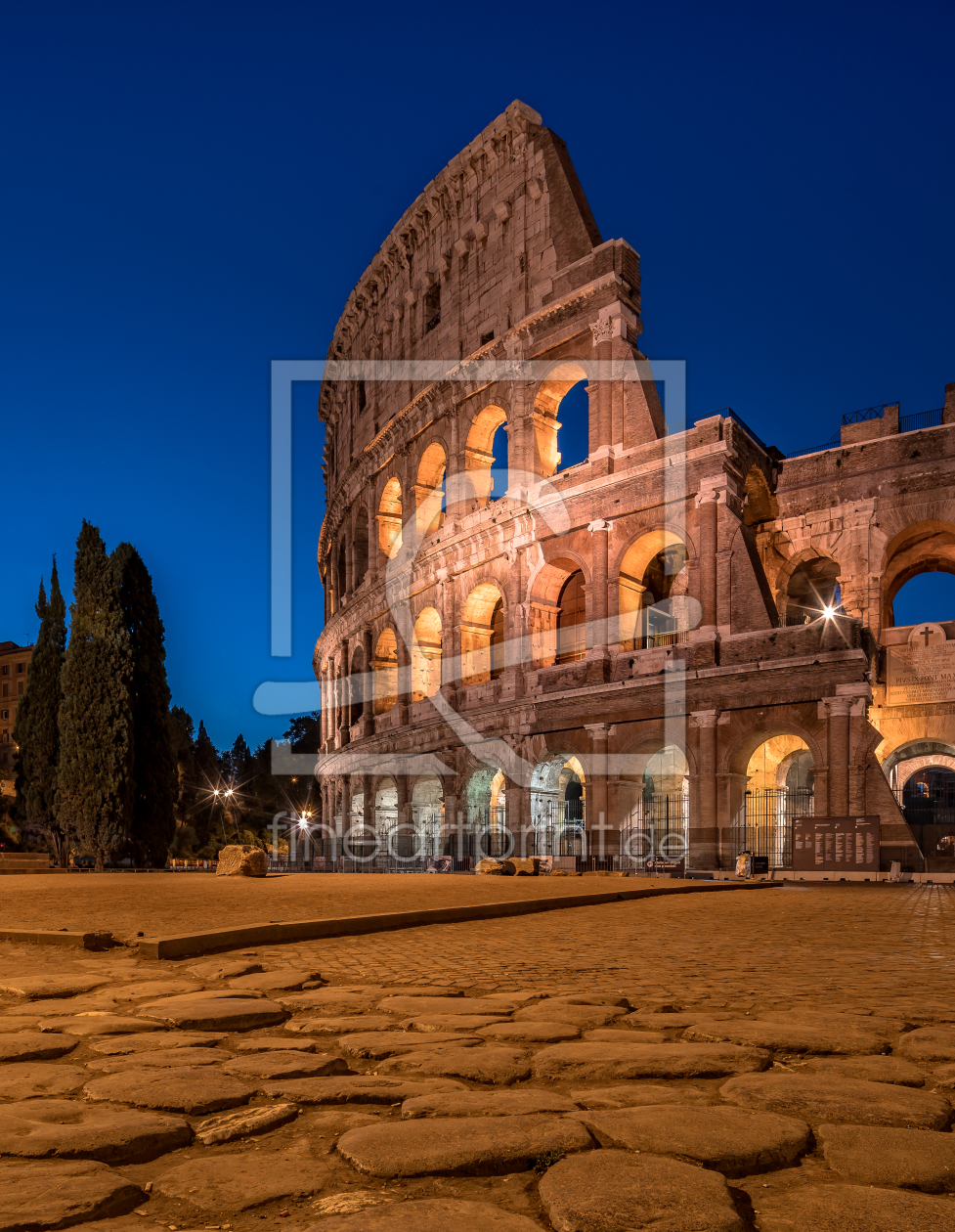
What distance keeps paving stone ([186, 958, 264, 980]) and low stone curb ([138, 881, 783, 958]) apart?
0.45m

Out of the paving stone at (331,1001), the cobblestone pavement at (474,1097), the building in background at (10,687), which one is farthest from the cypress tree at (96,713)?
the building in background at (10,687)

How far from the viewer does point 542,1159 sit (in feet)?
6.70

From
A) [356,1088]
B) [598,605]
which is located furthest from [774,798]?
[356,1088]

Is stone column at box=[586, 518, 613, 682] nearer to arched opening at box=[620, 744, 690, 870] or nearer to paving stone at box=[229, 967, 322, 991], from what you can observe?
arched opening at box=[620, 744, 690, 870]

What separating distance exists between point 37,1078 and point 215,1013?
97 cm

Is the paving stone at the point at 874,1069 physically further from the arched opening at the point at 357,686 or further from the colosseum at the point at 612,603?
the arched opening at the point at 357,686

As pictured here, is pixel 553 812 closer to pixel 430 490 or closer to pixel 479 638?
pixel 479 638

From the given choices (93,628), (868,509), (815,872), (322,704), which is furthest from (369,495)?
(815,872)

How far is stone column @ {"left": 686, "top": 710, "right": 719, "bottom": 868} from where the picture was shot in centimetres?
2178

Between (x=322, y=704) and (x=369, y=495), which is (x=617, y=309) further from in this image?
(x=322, y=704)

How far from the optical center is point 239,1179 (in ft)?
6.32

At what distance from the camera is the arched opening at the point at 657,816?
23234mm

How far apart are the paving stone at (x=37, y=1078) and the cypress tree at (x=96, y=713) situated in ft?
76.7

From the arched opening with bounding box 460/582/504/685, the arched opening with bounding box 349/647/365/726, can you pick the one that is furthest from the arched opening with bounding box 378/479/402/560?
the arched opening with bounding box 460/582/504/685
